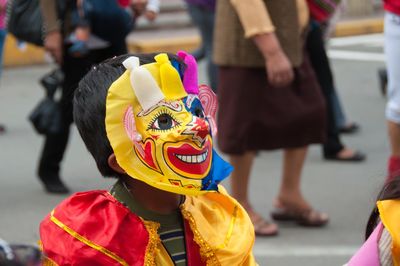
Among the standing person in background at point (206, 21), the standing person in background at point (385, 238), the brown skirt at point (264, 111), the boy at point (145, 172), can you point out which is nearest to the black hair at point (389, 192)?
the standing person in background at point (385, 238)

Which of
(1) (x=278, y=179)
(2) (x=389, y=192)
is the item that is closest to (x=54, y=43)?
(1) (x=278, y=179)

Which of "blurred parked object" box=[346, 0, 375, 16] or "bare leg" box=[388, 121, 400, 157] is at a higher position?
"bare leg" box=[388, 121, 400, 157]

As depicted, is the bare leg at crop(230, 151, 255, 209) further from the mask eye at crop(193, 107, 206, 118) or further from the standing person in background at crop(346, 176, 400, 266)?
the standing person in background at crop(346, 176, 400, 266)

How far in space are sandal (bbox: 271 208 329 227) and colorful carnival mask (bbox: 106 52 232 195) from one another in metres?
2.67

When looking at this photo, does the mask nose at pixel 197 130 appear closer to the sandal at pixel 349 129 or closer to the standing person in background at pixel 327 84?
the standing person in background at pixel 327 84

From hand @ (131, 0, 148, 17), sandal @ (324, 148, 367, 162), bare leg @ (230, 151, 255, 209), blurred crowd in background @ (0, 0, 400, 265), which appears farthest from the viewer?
sandal @ (324, 148, 367, 162)

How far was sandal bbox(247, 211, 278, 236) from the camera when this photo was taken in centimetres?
510

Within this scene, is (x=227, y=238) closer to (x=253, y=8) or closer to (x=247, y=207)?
(x=253, y=8)

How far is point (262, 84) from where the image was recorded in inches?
187

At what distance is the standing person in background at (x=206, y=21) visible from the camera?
6426 millimetres

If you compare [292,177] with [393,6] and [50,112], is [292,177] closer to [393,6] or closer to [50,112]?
[393,6]

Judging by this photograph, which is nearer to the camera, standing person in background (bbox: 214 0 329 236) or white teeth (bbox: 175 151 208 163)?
white teeth (bbox: 175 151 208 163)

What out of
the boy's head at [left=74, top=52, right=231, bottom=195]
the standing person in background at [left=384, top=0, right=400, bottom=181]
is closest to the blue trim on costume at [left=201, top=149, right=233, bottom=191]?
the boy's head at [left=74, top=52, right=231, bottom=195]

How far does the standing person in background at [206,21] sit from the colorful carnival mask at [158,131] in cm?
386
